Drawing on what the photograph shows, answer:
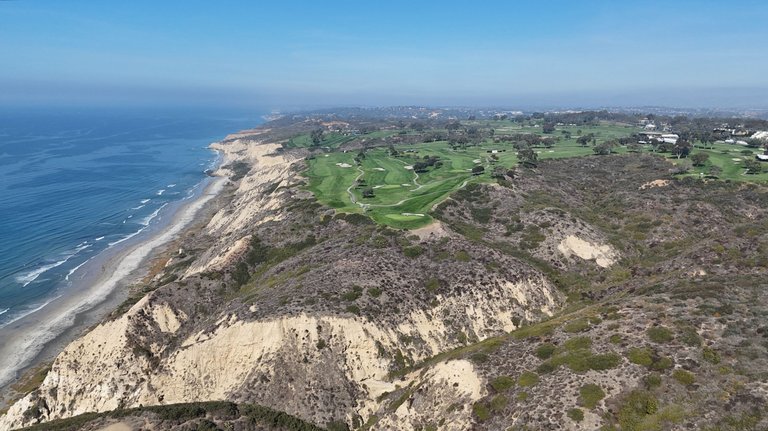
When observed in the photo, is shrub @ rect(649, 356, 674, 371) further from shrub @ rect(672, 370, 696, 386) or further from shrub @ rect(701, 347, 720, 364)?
shrub @ rect(701, 347, 720, 364)

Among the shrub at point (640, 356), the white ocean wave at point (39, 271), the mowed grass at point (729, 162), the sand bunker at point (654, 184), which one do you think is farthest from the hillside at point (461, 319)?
the white ocean wave at point (39, 271)

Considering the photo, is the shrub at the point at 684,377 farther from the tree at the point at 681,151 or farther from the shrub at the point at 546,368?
the tree at the point at 681,151

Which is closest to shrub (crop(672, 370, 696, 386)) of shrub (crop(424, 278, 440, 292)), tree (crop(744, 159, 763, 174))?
shrub (crop(424, 278, 440, 292))

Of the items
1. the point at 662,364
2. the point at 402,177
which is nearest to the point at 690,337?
the point at 662,364

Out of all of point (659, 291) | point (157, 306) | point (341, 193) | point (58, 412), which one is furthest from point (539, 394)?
point (341, 193)

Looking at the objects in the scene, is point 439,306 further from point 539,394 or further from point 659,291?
point 659,291

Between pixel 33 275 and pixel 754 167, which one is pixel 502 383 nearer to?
pixel 33 275
